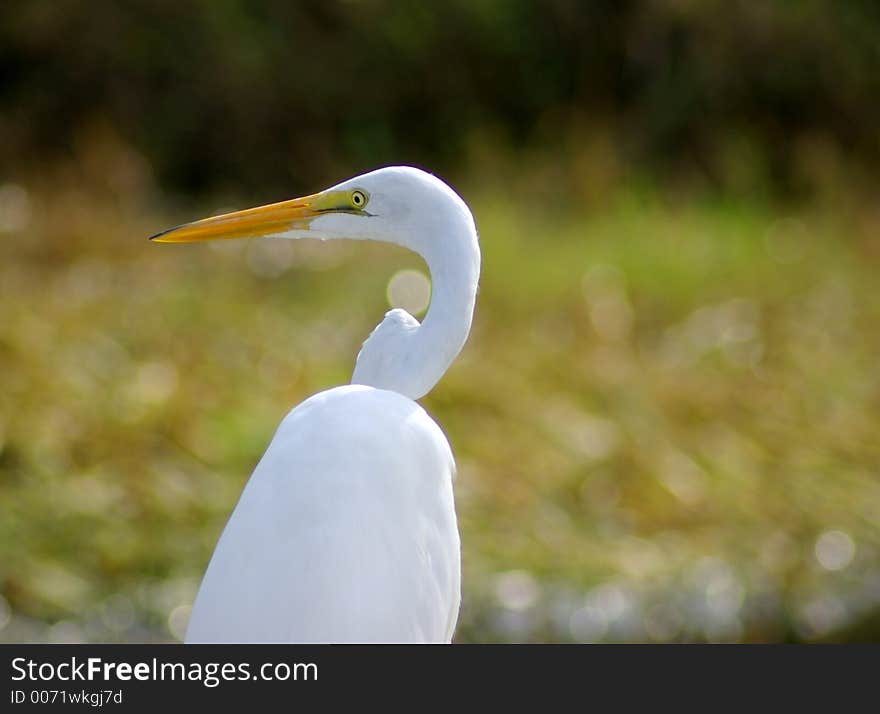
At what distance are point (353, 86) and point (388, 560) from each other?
813 cm

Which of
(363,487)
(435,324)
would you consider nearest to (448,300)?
(435,324)

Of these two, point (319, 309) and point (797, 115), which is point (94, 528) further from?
point (797, 115)

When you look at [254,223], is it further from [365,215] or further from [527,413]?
[527,413]

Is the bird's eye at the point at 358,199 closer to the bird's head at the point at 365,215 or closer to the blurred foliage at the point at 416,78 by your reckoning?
the bird's head at the point at 365,215

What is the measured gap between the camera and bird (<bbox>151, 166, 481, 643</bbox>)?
1969 millimetres

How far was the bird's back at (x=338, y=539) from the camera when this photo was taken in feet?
6.44

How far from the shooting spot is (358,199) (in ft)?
7.15

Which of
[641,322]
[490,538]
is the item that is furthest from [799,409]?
[490,538]

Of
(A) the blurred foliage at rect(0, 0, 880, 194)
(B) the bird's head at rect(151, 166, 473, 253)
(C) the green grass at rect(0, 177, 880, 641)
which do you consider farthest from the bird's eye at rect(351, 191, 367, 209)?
(A) the blurred foliage at rect(0, 0, 880, 194)

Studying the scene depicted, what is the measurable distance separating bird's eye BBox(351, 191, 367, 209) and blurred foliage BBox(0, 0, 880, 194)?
23.2 feet

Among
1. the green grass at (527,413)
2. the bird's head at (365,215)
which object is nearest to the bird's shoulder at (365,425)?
the bird's head at (365,215)

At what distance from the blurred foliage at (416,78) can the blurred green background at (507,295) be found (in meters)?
0.02

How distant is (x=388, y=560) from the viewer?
2025mm

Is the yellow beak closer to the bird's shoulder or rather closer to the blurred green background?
the bird's shoulder
